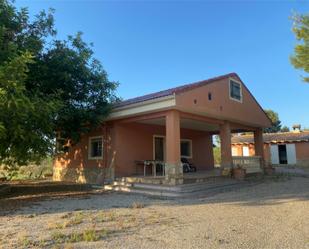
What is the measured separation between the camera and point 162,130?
1753 centimetres

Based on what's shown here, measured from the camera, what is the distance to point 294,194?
1055 cm

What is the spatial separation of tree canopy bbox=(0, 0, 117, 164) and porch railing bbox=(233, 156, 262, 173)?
821 cm

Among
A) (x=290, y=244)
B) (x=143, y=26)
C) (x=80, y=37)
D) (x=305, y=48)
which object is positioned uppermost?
(x=143, y=26)

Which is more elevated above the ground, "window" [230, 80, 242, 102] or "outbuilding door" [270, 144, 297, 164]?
"window" [230, 80, 242, 102]

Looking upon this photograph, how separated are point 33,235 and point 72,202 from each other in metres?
4.27

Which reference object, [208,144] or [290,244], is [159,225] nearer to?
[290,244]

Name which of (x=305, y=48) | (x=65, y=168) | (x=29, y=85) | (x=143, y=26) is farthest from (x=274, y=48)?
(x=65, y=168)

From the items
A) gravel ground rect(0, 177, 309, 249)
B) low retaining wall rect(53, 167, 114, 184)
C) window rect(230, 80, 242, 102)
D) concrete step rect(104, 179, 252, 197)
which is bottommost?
gravel ground rect(0, 177, 309, 249)

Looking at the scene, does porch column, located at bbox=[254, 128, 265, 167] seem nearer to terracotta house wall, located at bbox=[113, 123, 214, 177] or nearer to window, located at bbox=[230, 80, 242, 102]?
window, located at bbox=[230, 80, 242, 102]

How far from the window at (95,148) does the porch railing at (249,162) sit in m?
7.53

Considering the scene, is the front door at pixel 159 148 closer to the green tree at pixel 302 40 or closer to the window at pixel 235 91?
the window at pixel 235 91

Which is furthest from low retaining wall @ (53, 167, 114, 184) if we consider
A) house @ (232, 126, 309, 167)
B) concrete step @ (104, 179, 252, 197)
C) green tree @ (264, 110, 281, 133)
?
green tree @ (264, 110, 281, 133)

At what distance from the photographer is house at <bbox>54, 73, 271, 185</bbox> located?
1227 centimetres

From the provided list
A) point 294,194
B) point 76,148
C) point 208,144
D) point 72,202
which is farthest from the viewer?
point 208,144
